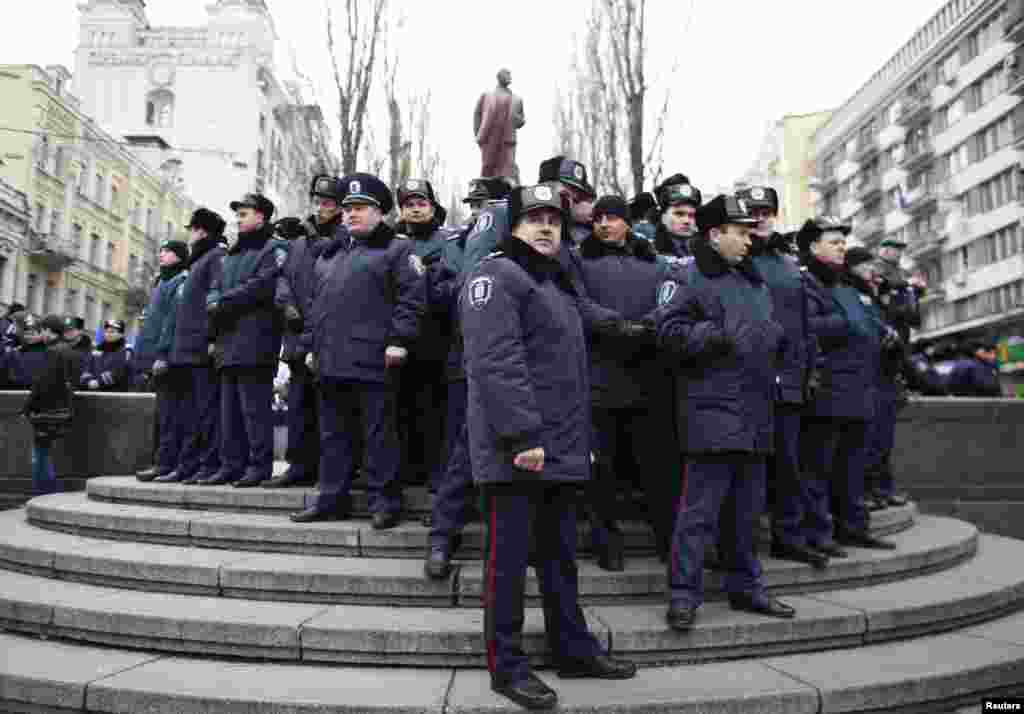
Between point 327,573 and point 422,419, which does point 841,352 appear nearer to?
point 422,419

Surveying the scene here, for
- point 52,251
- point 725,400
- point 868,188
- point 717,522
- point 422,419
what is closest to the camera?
point 725,400

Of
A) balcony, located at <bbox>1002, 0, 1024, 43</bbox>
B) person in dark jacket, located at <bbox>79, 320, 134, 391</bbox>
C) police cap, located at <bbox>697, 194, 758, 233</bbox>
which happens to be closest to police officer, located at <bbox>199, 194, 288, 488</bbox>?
police cap, located at <bbox>697, 194, 758, 233</bbox>

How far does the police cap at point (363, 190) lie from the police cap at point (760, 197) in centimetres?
253

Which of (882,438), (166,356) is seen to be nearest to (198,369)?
(166,356)

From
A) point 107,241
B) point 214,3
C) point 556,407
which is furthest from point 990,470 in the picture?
point 214,3

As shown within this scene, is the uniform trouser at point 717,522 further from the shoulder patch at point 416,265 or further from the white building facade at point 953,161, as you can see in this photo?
the white building facade at point 953,161

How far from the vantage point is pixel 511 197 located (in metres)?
3.93

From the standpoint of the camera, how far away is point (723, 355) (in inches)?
175

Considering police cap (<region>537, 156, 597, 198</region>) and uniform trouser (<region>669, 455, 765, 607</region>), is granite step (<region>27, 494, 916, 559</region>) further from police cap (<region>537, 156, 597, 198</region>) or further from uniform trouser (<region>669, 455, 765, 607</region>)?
police cap (<region>537, 156, 597, 198</region>)

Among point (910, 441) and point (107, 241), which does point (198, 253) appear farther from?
point (107, 241)

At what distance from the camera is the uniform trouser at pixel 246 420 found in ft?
21.3

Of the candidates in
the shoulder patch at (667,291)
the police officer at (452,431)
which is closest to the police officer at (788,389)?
the shoulder patch at (667,291)

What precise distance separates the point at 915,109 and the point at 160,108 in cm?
4942

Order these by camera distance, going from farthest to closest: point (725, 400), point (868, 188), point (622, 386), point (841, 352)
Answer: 1. point (868, 188)
2. point (841, 352)
3. point (622, 386)
4. point (725, 400)
